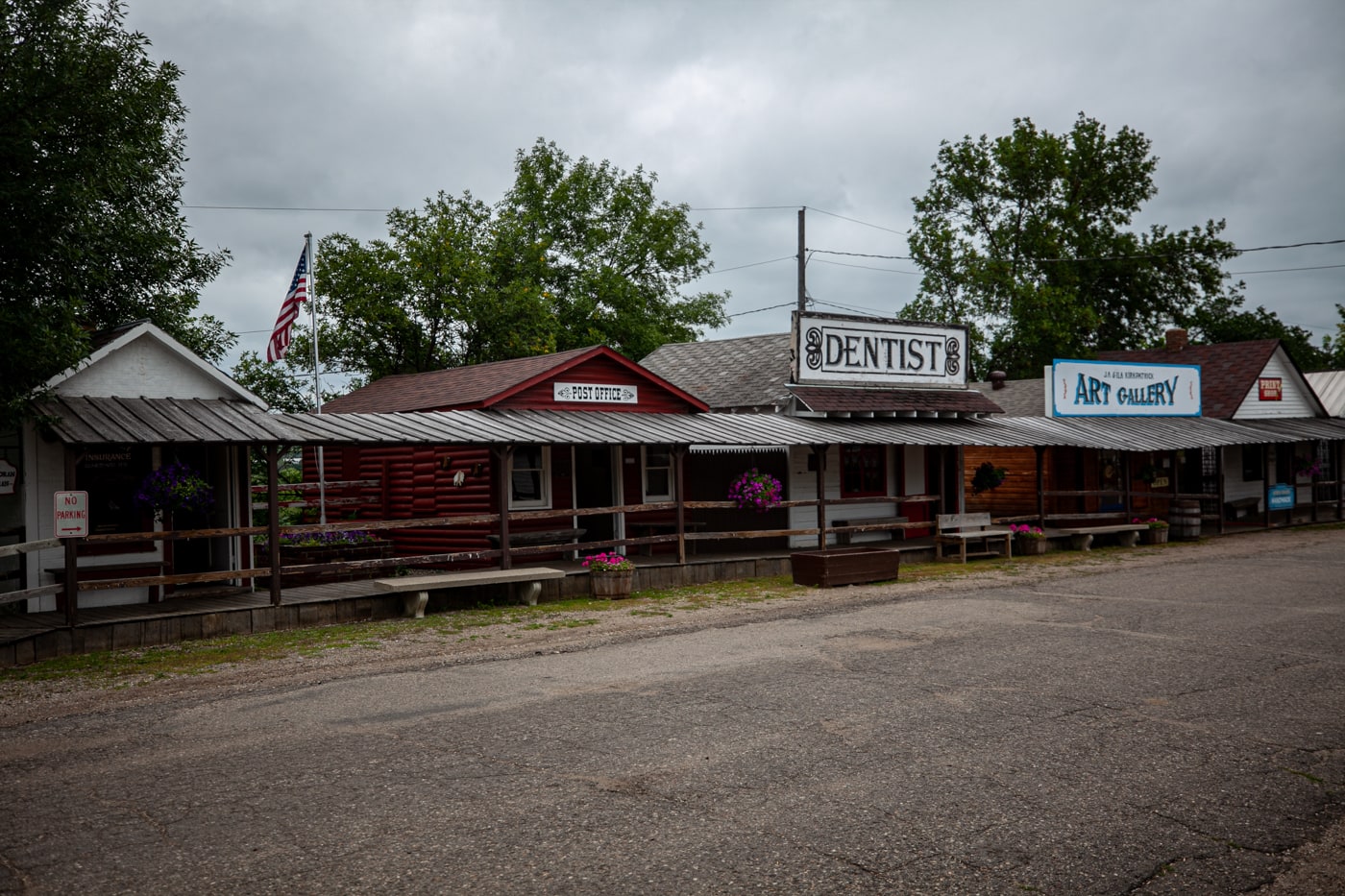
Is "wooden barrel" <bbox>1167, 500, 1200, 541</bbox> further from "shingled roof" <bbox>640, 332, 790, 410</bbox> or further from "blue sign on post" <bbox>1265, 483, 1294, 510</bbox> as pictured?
"shingled roof" <bbox>640, 332, 790, 410</bbox>

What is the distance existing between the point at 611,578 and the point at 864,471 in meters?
9.51

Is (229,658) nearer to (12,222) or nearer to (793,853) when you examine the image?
(12,222)

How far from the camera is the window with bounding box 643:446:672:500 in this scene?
2141 centimetres

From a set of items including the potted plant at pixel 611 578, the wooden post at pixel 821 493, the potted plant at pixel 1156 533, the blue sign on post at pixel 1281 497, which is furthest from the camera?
the blue sign on post at pixel 1281 497

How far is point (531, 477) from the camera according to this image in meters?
19.6

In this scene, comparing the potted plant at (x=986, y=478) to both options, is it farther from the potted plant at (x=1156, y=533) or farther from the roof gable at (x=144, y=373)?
the roof gable at (x=144, y=373)

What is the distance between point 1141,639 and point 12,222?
13877 millimetres

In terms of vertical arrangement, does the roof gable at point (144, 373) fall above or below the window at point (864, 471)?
above

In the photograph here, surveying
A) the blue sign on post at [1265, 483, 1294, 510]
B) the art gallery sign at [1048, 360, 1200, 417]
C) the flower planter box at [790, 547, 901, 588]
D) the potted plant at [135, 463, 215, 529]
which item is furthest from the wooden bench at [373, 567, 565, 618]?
the blue sign on post at [1265, 483, 1294, 510]

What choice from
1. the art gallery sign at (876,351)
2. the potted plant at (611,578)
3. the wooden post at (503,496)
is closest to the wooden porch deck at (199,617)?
the potted plant at (611,578)

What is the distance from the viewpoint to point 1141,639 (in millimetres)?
11109

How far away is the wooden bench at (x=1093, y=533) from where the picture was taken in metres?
23.3

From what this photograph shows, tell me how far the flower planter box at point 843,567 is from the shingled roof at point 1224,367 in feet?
60.9

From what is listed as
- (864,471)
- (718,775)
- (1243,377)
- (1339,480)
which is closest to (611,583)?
(864,471)
